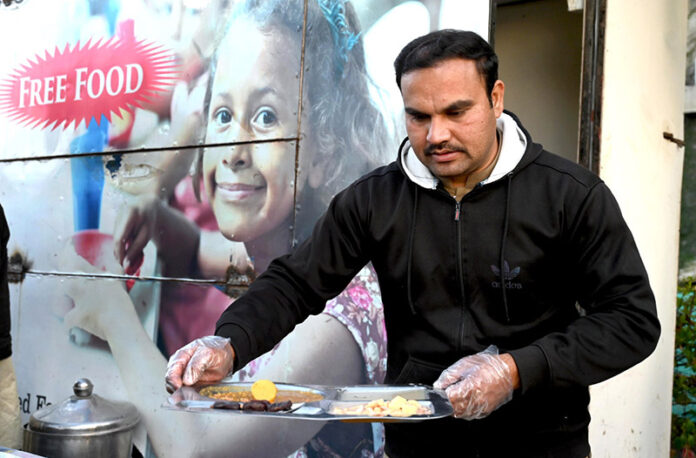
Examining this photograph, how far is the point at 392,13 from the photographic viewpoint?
331cm

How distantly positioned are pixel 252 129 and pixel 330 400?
2.09 metres

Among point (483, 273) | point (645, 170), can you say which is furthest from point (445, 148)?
point (645, 170)

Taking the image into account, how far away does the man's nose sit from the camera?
1980mm

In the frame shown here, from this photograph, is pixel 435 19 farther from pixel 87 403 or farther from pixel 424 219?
pixel 87 403

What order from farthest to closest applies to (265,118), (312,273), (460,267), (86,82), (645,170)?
(86,82)
(265,118)
(645,170)
(312,273)
(460,267)

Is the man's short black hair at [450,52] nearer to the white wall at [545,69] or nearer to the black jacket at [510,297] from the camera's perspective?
the black jacket at [510,297]

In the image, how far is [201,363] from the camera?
1.92 m

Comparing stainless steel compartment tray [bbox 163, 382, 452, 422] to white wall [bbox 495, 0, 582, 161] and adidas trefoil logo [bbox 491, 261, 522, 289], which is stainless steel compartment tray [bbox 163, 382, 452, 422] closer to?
adidas trefoil logo [bbox 491, 261, 522, 289]

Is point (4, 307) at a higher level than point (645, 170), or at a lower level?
lower

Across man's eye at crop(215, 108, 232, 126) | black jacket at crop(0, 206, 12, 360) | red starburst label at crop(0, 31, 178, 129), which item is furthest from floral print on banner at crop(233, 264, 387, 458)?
black jacket at crop(0, 206, 12, 360)

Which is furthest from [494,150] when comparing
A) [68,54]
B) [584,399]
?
[68,54]

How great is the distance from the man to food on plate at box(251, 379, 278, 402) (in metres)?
0.10

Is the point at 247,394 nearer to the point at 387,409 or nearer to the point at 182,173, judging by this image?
the point at 387,409

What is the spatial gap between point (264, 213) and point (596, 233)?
210 cm
